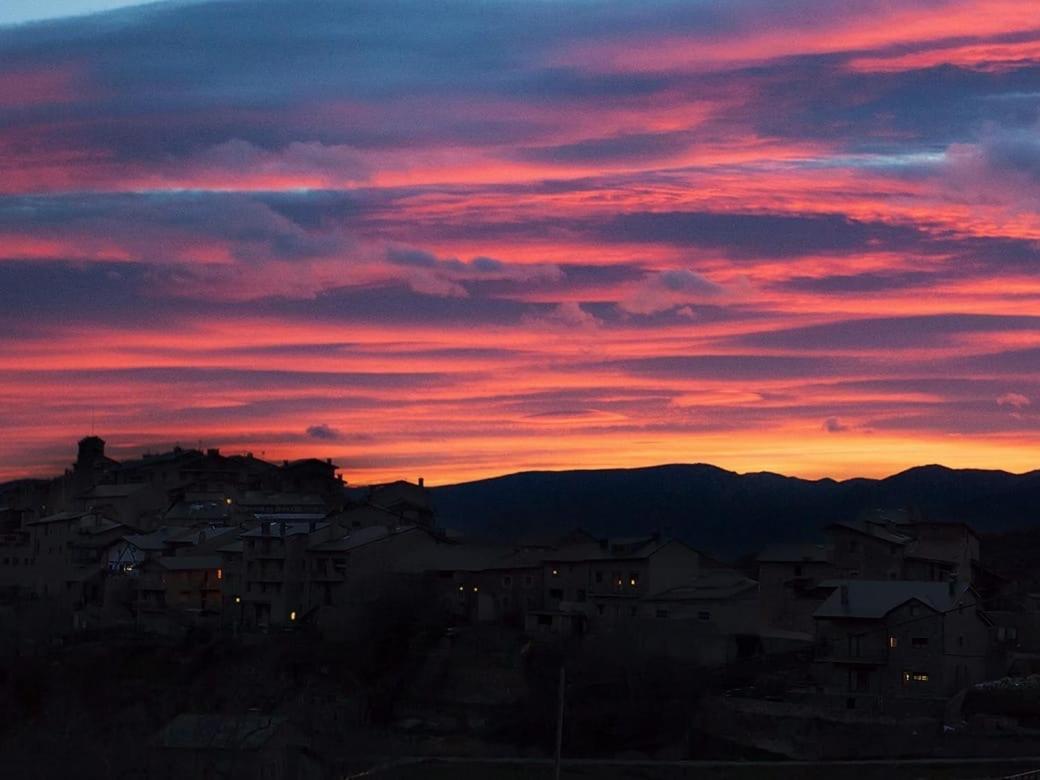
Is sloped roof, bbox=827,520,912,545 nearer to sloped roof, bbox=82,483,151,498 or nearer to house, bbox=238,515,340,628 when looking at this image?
house, bbox=238,515,340,628

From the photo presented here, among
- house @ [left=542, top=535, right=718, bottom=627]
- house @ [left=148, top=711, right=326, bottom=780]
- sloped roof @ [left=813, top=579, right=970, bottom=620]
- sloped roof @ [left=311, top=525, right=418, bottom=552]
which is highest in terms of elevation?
sloped roof @ [left=311, top=525, right=418, bottom=552]

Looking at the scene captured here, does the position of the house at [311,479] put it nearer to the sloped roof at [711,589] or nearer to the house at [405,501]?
the house at [405,501]

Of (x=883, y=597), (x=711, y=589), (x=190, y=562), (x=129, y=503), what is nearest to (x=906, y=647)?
(x=883, y=597)

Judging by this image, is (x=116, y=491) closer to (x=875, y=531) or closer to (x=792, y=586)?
(x=792, y=586)

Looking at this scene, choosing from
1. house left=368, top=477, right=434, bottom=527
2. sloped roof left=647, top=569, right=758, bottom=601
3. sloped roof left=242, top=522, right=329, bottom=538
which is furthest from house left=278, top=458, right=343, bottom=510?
sloped roof left=647, top=569, right=758, bottom=601

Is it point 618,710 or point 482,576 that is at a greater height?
point 482,576

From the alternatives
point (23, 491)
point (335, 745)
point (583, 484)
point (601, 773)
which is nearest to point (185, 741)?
point (335, 745)

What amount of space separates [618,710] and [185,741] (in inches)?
581

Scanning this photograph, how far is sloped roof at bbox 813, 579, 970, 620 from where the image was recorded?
63906 millimetres

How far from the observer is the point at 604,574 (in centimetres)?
7969

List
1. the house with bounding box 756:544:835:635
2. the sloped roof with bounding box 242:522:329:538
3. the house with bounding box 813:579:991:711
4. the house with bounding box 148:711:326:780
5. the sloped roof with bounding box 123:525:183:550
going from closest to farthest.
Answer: the house with bounding box 148:711:326:780 → the house with bounding box 813:579:991:711 → the house with bounding box 756:544:835:635 → the sloped roof with bounding box 242:522:329:538 → the sloped roof with bounding box 123:525:183:550

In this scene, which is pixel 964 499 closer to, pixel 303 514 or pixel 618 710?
pixel 303 514

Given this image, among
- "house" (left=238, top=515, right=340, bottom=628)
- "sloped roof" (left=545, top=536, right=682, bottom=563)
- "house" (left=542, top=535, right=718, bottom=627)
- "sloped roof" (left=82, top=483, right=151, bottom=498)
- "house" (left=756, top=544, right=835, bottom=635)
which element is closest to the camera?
"house" (left=756, top=544, right=835, bottom=635)

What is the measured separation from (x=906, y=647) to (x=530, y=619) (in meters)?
18.9
